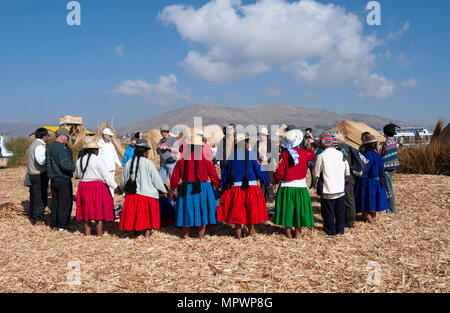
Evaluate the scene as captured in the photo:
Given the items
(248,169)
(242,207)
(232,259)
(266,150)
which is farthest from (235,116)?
(232,259)

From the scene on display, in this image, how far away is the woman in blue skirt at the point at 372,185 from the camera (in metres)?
6.20

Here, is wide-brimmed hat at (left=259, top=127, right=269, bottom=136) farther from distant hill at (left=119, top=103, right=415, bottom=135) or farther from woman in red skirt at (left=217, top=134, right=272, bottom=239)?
distant hill at (left=119, top=103, right=415, bottom=135)

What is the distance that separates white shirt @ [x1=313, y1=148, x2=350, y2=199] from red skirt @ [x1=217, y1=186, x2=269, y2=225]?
1065mm

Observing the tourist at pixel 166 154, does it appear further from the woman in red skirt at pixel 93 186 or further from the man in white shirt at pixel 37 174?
the man in white shirt at pixel 37 174

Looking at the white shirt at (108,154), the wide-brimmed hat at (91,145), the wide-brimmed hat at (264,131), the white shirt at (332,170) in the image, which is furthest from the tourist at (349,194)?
the white shirt at (108,154)

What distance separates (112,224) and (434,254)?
5.40 m

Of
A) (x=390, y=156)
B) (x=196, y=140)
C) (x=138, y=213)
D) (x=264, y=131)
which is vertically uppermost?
(x=264, y=131)

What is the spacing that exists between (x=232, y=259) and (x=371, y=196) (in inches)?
120

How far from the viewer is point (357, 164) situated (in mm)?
5883

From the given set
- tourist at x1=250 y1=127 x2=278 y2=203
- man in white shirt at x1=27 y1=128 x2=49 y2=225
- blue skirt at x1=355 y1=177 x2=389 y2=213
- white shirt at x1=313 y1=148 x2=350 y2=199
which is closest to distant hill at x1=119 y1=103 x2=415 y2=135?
tourist at x1=250 y1=127 x2=278 y2=203

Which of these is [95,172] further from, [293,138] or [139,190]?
[293,138]

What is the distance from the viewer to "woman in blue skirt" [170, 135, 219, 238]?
5.36 meters

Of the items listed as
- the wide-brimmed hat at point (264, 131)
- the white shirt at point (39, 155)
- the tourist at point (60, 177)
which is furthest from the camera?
the wide-brimmed hat at point (264, 131)
